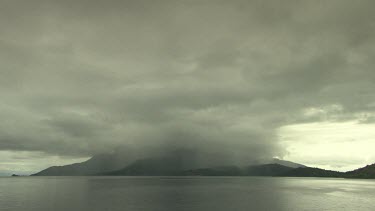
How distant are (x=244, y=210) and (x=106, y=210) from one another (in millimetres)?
55119

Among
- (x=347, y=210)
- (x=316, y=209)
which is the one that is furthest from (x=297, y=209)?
(x=347, y=210)

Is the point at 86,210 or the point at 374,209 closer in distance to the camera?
the point at 86,210

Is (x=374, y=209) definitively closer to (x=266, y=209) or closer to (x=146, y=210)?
(x=266, y=209)

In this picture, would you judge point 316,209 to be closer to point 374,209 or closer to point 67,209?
point 374,209

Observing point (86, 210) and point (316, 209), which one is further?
point (316, 209)

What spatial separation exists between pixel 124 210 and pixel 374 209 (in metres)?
107

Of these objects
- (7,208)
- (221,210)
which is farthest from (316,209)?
(7,208)

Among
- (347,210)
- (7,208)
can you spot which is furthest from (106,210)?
(347,210)

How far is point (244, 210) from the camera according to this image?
388 ft

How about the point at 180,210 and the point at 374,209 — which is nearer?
the point at 180,210

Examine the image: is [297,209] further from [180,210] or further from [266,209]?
[180,210]

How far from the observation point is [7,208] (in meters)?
121

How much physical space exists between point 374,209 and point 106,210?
11368 centimetres

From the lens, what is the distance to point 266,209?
124 metres
